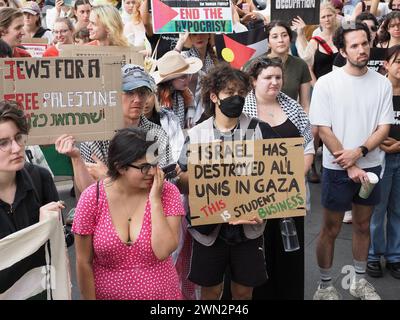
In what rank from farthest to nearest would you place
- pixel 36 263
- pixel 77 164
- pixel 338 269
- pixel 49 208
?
pixel 338 269, pixel 77 164, pixel 49 208, pixel 36 263

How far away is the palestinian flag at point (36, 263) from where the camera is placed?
2365 mm

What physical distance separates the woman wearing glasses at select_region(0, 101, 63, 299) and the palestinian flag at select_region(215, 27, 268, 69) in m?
2.76

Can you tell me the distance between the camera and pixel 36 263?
2.46 meters

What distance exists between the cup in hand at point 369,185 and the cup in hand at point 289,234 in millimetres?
673

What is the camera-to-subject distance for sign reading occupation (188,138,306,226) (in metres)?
3.30

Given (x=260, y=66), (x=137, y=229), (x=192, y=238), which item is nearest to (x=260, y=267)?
(x=192, y=238)

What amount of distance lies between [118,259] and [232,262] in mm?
978

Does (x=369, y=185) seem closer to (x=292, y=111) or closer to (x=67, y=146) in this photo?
(x=292, y=111)

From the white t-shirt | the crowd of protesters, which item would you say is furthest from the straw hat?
the white t-shirt

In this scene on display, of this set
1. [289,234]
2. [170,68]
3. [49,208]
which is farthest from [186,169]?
[170,68]

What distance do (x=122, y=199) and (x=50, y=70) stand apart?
3.07ft

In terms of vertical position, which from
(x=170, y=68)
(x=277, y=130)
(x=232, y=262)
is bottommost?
(x=232, y=262)

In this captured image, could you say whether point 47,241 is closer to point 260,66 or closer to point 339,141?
point 260,66

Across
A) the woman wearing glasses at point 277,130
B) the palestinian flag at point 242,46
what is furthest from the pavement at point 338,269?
the palestinian flag at point 242,46
